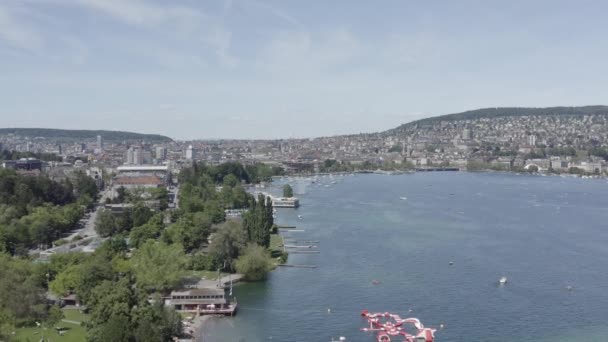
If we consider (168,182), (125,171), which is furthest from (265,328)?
(125,171)

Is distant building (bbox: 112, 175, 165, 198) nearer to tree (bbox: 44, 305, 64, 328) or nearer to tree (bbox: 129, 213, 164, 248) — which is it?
tree (bbox: 129, 213, 164, 248)

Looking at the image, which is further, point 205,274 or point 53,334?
point 205,274

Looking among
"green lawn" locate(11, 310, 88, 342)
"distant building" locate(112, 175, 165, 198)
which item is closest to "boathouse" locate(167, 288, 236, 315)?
"green lawn" locate(11, 310, 88, 342)

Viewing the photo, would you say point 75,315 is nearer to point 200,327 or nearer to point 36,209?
point 200,327

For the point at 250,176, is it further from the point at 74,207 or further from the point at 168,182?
the point at 74,207

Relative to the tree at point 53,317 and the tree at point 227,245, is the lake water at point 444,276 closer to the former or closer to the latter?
the tree at point 227,245

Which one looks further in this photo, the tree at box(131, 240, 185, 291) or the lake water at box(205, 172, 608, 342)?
the tree at box(131, 240, 185, 291)

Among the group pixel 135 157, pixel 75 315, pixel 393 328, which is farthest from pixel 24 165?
pixel 393 328
